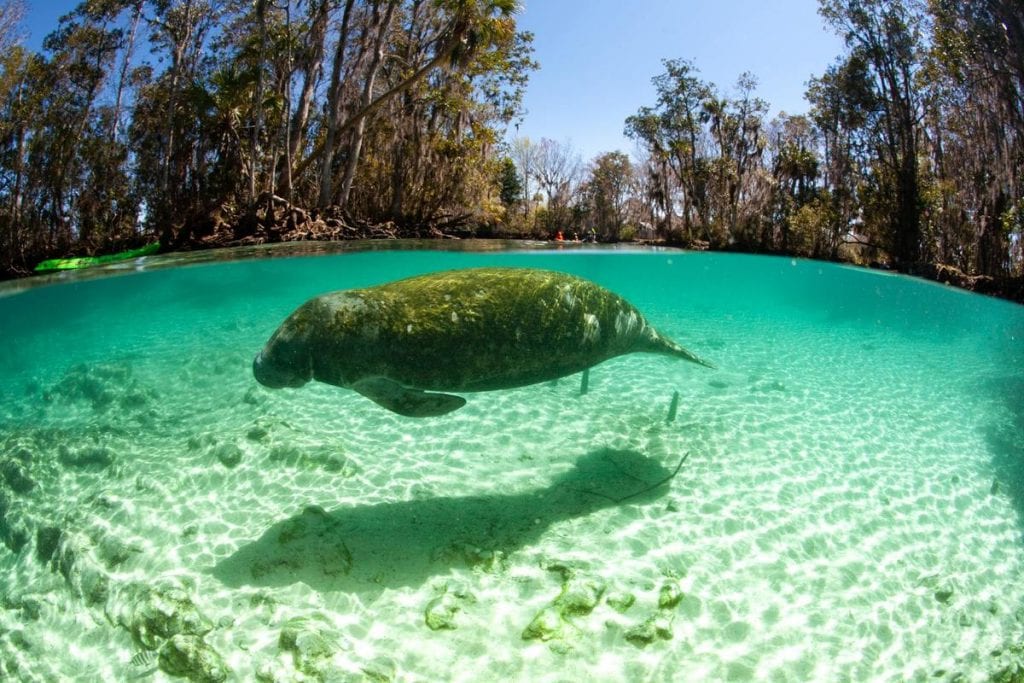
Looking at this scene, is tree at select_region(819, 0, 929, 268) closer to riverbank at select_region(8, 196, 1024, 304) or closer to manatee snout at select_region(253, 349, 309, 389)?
riverbank at select_region(8, 196, 1024, 304)

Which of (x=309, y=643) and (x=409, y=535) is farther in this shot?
(x=409, y=535)

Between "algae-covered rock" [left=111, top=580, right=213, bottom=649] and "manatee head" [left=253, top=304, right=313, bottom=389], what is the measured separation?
5.72ft

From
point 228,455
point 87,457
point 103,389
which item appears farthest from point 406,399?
point 103,389

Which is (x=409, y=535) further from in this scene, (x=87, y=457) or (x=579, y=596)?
(x=87, y=457)

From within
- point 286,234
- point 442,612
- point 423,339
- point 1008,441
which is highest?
point 286,234

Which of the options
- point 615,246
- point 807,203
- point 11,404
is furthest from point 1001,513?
point 807,203

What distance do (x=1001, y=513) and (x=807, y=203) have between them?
30.2 metres

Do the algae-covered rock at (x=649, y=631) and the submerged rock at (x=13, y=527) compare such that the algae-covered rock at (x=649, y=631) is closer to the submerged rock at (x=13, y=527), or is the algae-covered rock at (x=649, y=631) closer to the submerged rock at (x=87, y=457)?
the submerged rock at (x=13, y=527)

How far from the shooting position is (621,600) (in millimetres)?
Answer: 3602

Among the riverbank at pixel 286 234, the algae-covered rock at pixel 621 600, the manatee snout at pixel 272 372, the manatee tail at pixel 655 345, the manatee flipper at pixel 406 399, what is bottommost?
the algae-covered rock at pixel 621 600

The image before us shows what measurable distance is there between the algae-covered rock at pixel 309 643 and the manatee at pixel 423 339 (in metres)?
1.59

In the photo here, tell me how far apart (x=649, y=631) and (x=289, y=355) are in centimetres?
302

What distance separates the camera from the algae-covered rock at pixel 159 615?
3271 millimetres

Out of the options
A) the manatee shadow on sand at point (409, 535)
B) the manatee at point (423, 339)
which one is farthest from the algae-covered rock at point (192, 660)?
the manatee at point (423, 339)
